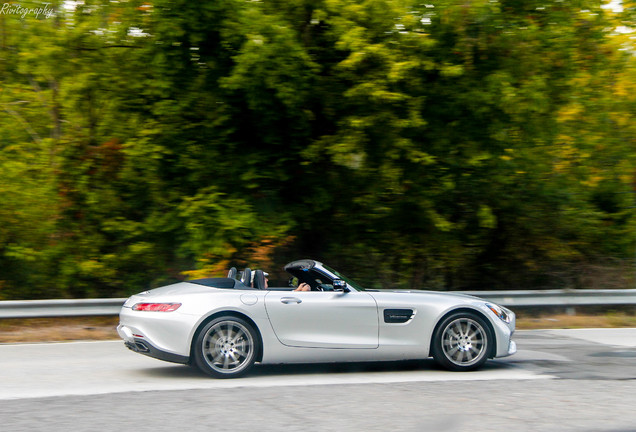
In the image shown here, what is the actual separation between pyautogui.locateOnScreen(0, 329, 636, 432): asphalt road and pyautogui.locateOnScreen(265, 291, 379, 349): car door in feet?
1.33

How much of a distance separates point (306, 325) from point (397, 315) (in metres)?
1.03

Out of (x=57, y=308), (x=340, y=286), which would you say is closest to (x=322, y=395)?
(x=340, y=286)

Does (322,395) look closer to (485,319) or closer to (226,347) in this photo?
(226,347)

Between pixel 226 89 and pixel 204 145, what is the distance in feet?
4.03

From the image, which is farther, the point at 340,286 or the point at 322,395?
the point at 340,286

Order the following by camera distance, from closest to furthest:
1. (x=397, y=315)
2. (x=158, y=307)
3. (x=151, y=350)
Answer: (x=151, y=350) < (x=158, y=307) < (x=397, y=315)

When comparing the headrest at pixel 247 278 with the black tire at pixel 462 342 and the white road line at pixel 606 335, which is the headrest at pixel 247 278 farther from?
the white road line at pixel 606 335

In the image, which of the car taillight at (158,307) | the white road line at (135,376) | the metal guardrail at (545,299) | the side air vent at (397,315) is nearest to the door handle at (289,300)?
the white road line at (135,376)

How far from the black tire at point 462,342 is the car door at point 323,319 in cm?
77

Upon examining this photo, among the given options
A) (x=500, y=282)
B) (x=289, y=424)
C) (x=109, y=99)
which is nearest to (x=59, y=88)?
(x=109, y=99)

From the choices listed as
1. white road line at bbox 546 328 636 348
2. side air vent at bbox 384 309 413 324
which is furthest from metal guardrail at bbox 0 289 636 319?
side air vent at bbox 384 309 413 324

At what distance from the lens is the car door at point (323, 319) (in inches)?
310

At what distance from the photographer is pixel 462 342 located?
8.31 meters

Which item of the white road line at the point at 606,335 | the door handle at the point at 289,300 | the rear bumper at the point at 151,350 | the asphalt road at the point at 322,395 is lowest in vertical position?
the asphalt road at the point at 322,395
